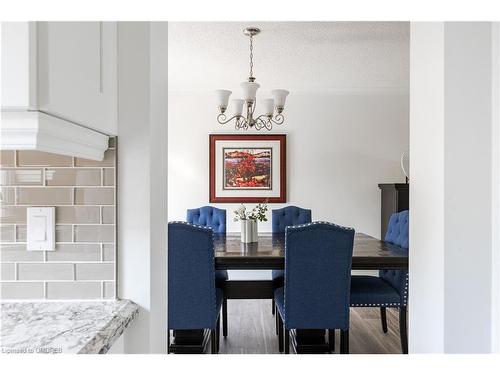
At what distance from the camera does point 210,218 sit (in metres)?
4.06

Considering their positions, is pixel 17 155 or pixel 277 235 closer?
pixel 17 155

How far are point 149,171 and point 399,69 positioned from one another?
372 centimetres

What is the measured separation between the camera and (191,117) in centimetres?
480

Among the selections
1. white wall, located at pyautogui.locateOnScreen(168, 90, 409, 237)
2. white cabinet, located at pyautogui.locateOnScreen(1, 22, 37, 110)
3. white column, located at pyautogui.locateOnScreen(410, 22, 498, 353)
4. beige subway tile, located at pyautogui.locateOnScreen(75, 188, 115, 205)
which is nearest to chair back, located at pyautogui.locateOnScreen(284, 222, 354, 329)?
white column, located at pyautogui.locateOnScreen(410, 22, 498, 353)

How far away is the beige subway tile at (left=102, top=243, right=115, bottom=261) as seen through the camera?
3.46 feet

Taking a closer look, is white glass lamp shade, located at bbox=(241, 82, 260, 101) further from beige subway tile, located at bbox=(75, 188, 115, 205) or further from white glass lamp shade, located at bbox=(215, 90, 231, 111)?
beige subway tile, located at bbox=(75, 188, 115, 205)

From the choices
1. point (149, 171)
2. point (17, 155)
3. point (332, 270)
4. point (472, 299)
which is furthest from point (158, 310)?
point (332, 270)

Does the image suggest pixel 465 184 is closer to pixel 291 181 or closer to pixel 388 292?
pixel 388 292

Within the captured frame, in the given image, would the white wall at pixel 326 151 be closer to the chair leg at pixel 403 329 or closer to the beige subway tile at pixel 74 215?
the chair leg at pixel 403 329

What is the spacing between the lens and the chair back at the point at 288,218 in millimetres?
4074

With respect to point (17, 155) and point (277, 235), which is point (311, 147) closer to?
point (277, 235)

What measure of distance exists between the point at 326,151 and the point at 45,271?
4.15m
